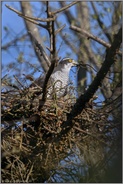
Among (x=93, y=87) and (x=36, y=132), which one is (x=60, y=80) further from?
(x=93, y=87)

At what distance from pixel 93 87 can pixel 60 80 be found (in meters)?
1.17

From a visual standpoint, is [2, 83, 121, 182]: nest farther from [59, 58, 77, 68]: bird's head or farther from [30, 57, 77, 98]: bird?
[59, 58, 77, 68]: bird's head

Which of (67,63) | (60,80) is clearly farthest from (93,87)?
(67,63)

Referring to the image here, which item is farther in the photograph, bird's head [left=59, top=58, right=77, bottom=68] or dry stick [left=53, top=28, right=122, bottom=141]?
bird's head [left=59, top=58, right=77, bottom=68]

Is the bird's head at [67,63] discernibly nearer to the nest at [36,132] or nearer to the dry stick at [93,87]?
the nest at [36,132]

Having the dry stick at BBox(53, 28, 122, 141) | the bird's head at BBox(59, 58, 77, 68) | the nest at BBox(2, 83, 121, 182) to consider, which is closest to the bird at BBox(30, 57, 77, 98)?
the bird's head at BBox(59, 58, 77, 68)

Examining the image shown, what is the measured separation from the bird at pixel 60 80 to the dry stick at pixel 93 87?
0.36m

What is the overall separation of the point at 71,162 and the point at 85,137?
270 millimetres

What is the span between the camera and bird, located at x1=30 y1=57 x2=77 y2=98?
5.22 meters

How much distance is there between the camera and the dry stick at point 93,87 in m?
4.06

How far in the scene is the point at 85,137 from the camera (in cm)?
512

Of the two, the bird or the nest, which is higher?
the bird

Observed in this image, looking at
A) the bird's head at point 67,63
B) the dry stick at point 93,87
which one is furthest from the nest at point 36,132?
the bird's head at point 67,63

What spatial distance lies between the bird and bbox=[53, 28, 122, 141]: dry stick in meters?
0.36
